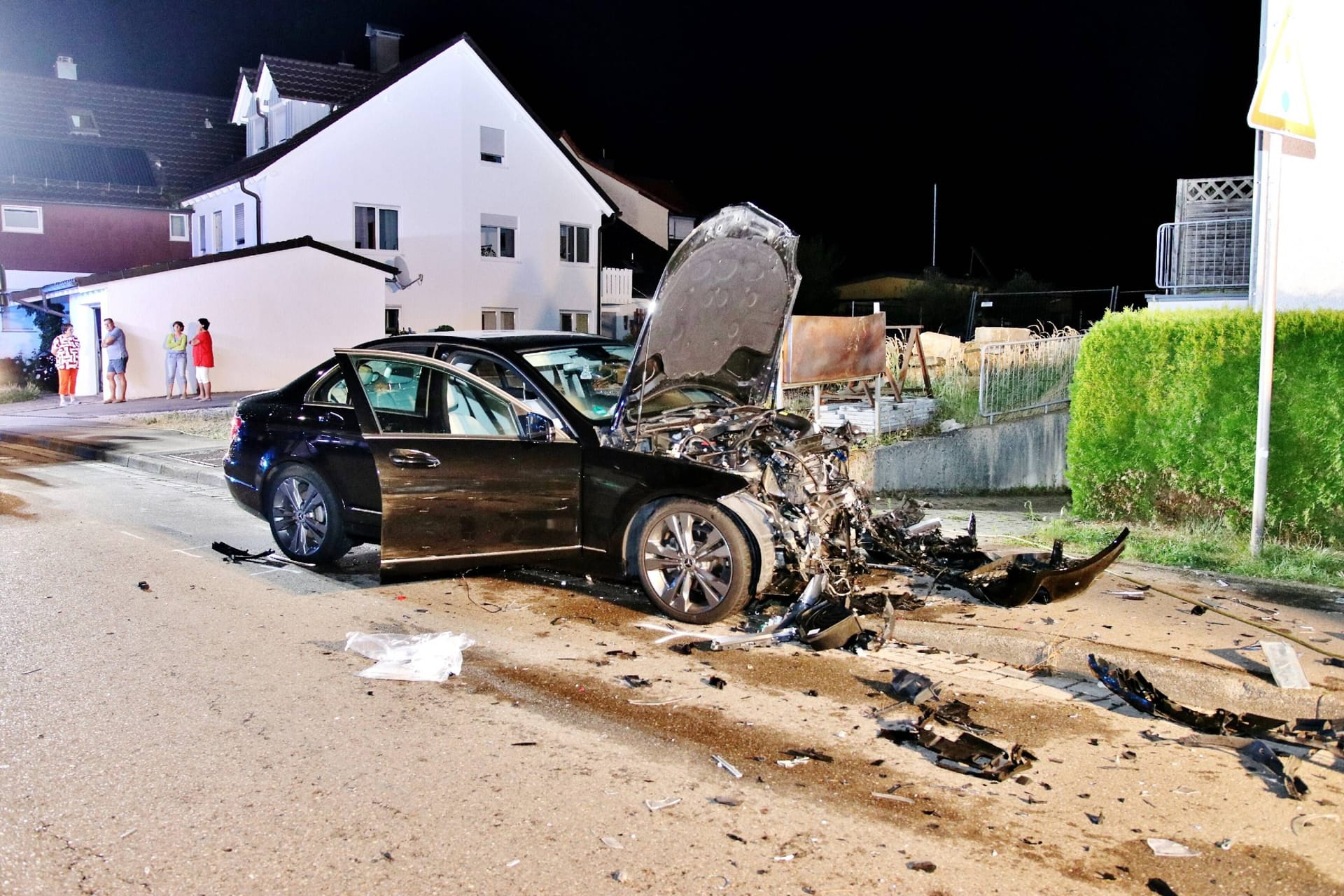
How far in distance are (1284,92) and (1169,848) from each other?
18.7 feet

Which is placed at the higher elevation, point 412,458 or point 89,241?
point 89,241

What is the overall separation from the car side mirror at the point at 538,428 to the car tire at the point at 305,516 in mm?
1672

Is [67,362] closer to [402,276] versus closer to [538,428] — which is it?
[402,276]

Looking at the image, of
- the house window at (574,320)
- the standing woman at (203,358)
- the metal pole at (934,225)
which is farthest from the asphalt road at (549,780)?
the metal pole at (934,225)

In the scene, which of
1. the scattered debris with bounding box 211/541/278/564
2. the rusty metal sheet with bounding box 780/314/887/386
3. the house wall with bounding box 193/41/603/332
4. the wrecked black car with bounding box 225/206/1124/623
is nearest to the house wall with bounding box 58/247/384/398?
the house wall with bounding box 193/41/603/332

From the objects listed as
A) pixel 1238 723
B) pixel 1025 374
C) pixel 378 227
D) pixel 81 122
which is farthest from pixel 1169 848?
pixel 81 122

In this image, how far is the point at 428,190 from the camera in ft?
109

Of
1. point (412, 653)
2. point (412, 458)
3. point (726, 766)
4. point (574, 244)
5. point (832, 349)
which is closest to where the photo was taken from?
point (726, 766)

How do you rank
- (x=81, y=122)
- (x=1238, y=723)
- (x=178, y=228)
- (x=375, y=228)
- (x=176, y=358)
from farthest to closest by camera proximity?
(x=81, y=122) < (x=178, y=228) < (x=375, y=228) < (x=176, y=358) < (x=1238, y=723)

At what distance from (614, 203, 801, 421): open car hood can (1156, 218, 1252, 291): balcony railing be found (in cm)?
1094

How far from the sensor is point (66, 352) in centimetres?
2366

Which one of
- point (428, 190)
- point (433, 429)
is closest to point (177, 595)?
point (433, 429)

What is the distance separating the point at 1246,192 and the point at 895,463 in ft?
27.4

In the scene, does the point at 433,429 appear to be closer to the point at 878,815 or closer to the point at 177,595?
the point at 177,595
